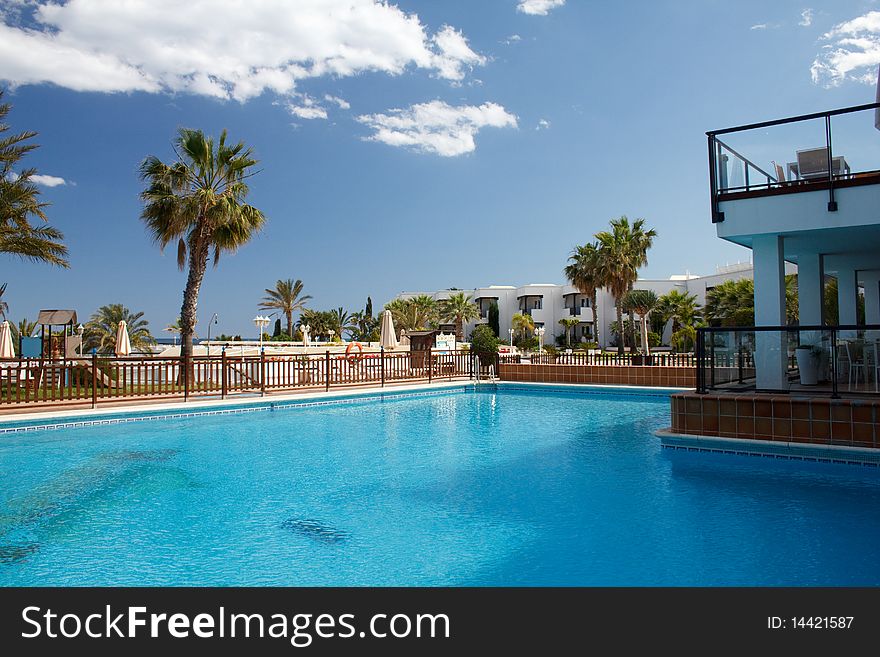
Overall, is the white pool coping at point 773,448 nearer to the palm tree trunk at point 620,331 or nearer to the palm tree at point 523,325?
the palm tree trunk at point 620,331

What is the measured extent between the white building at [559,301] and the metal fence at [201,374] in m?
29.8

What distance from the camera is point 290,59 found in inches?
723

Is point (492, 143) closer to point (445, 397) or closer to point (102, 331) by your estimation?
point (445, 397)

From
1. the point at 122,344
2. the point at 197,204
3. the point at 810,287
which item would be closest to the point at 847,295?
the point at 810,287

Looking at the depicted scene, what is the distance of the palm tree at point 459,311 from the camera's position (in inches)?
2072

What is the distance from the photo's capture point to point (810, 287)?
10594mm

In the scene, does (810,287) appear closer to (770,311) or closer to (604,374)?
(770,311)

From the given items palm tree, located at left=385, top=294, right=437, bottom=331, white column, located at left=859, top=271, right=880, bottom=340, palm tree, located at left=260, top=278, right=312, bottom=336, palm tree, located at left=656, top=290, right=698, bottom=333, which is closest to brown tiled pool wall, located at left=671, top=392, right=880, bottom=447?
white column, located at left=859, top=271, right=880, bottom=340

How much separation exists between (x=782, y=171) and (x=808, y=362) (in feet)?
8.78

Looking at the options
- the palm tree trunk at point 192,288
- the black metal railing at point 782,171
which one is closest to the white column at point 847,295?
the black metal railing at point 782,171
